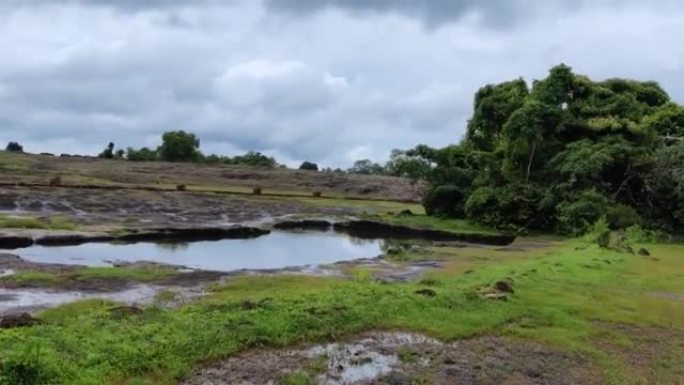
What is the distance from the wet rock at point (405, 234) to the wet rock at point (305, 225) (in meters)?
0.82

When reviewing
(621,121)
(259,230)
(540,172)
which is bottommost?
(259,230)

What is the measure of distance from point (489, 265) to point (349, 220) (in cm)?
2570

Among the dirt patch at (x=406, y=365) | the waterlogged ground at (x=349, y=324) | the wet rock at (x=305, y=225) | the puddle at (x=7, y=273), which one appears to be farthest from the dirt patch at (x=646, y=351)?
the wet rock at (x=305, y=225)

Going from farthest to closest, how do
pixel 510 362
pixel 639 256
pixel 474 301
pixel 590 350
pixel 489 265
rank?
pixel 639 256, pixel 489 265, pixel 474 301, pixel 590 350, pixel 510 362

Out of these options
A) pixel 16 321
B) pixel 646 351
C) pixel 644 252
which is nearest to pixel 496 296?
pixel 646 351

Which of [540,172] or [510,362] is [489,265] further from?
[540,172]

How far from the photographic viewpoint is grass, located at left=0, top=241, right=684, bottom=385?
10500 millimetres

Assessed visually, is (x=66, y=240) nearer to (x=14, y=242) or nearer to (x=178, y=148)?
(x=14, y=242)

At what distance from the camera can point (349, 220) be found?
5234 centimetres

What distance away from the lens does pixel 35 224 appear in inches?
1420

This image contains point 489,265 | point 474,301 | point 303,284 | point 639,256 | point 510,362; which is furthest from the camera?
point 639,256

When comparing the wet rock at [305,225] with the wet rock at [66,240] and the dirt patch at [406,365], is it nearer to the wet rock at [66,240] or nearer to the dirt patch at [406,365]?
the wet rock at [66,240]

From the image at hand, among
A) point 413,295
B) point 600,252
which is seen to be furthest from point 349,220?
point 413,295

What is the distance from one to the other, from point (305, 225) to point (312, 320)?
36.5 metres
